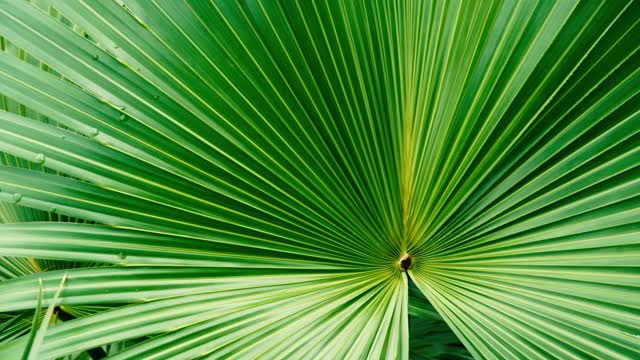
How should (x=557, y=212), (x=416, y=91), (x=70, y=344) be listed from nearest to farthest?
(x=70, y=344)
(x=557, y=212)
(x=416, y=91)

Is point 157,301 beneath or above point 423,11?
beneath

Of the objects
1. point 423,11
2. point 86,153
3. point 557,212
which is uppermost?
point 423,11

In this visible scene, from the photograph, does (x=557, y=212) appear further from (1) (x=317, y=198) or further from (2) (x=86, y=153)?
(2) (x=86, y=153)

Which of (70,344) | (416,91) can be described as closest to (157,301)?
(70,344)

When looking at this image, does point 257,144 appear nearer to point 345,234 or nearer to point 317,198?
point 317,198

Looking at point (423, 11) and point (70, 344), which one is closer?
point (70, 344)

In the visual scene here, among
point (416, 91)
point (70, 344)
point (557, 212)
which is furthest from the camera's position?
point (416, 91)
